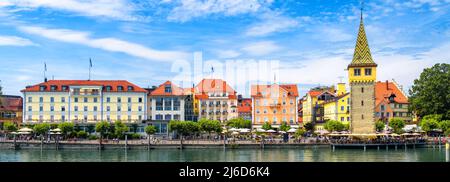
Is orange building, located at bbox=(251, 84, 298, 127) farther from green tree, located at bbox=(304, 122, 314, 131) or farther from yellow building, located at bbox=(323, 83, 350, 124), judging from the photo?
yellow building, located at bbox=(323, 83, 350, 124)

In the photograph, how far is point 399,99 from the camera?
297ft

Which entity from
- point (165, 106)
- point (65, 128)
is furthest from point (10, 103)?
point (65, 128)

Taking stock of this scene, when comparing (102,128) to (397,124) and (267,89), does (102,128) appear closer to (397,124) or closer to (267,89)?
(267,89)

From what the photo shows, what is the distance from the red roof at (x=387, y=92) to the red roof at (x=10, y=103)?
67.6 metres

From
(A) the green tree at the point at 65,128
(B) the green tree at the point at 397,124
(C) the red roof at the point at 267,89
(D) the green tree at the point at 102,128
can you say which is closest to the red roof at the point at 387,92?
(B) the green tree at the point at 397,124

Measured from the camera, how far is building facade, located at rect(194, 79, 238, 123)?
9875 centimetres

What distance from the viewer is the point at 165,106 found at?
88.7 metres

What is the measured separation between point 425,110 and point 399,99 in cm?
1009

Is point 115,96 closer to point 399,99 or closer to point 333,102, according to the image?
point 333,102

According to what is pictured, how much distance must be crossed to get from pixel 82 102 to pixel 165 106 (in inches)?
552

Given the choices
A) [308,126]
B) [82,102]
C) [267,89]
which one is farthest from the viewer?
[308,126]

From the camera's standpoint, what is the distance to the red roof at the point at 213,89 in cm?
9912

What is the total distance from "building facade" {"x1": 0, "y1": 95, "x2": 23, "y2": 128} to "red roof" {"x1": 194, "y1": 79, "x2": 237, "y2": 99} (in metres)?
34.2
